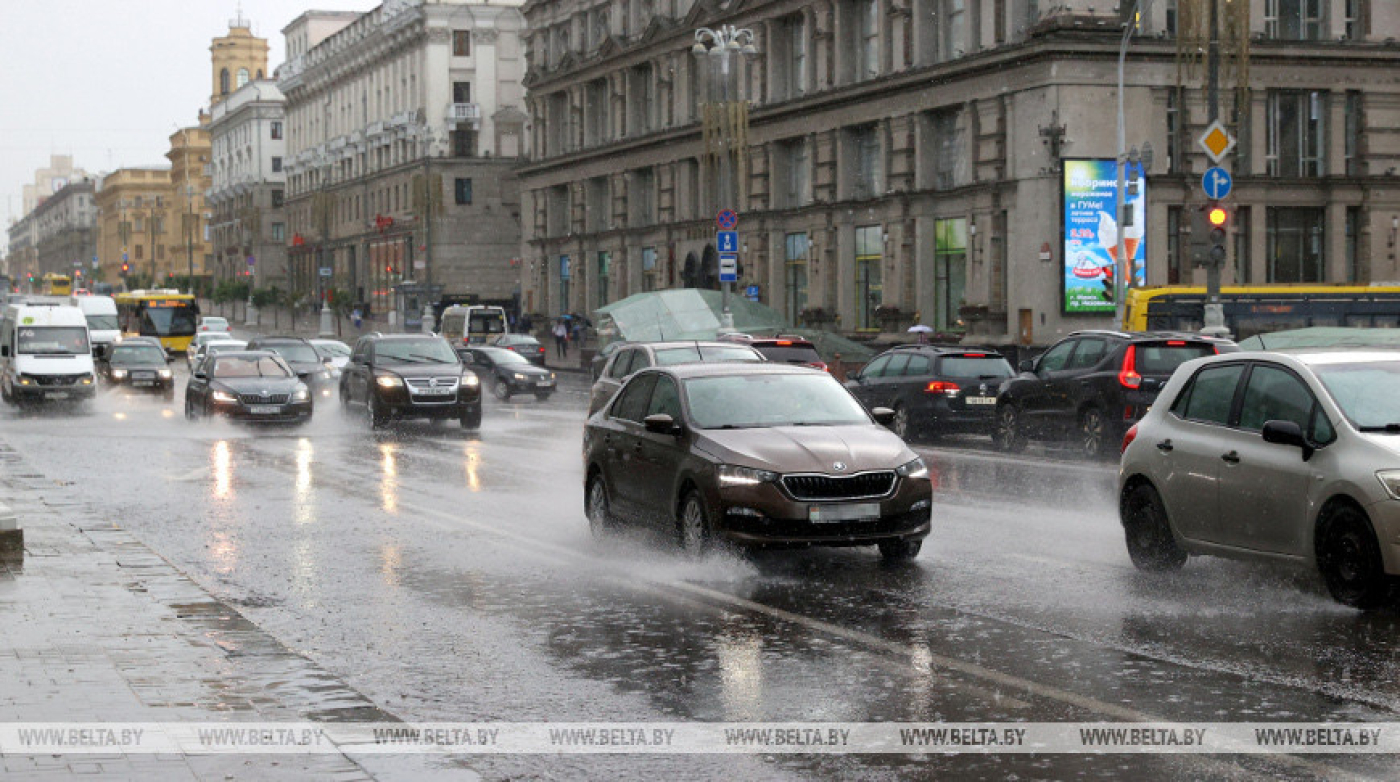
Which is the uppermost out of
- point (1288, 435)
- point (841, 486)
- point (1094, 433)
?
point (1288, 435)

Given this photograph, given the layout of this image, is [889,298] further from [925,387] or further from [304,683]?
[304,683]

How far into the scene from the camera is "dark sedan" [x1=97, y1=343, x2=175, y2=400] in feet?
156

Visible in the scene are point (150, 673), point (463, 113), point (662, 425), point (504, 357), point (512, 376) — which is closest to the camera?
point (150, 673)

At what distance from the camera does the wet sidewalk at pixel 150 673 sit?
702 cm

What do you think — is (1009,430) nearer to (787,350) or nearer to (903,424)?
(903,424)

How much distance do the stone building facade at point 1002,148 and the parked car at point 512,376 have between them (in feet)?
44.9

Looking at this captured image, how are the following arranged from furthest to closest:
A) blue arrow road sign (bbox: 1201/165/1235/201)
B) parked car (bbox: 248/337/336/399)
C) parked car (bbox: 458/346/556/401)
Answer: parked car (bbox: 458/346/556/401) → parked car (bbox: 248/337/336/399) → blue arrow road sign (bbox: 1201/165/1235/201)

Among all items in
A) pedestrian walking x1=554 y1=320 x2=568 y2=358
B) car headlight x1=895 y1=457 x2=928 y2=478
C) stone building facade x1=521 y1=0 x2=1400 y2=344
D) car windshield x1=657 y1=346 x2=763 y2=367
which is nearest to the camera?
car headlight x1=895 y1=457 x2=928 y2=478

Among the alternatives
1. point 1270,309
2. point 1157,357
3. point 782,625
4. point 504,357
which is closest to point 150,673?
point 782,625

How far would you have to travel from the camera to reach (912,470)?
12930mm

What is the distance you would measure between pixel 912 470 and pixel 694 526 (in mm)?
1624

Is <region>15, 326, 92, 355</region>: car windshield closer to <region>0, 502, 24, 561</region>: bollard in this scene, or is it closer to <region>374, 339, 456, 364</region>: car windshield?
<region>374, 339, 456, 364</region>: car windshield

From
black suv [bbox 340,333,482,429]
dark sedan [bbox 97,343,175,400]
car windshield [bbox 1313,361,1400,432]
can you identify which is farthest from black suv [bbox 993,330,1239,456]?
dark sedan [bbox 97,343,175,400]

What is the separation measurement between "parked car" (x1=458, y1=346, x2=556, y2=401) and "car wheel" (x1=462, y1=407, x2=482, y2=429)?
11.8m
